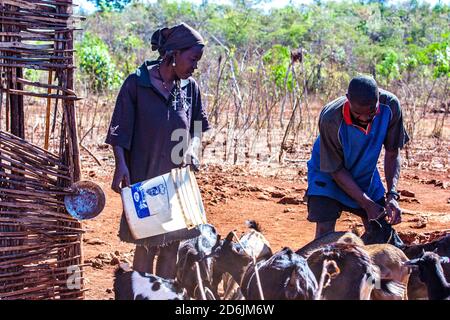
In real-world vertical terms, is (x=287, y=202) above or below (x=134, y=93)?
below

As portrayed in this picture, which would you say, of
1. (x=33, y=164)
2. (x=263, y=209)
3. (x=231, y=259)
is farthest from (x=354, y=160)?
(x=263, y=209)

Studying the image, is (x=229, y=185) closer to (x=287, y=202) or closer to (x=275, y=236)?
(x=287, y=202)

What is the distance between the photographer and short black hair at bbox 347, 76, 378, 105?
4.04 meters

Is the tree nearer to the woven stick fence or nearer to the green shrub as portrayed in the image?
the green shrub

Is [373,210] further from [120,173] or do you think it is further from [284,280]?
[120,173]

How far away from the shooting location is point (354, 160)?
4.58 m

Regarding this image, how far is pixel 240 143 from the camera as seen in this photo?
10586mm

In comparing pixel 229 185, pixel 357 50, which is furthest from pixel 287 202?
pixel 357 50

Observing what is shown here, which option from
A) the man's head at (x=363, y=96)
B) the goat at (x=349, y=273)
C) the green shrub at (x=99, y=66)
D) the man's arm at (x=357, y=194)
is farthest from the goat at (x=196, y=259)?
the green shrub at (x=99, y=66)

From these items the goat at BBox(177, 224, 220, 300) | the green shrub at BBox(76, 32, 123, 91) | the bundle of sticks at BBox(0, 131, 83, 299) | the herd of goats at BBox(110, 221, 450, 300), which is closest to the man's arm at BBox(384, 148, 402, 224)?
the herd of goats at BBox(110, 221, 450, 300)

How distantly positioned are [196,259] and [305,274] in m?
0.95

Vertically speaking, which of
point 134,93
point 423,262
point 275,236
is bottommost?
point 275,236

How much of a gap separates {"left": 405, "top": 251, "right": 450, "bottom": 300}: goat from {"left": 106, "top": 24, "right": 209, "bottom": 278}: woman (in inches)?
52.9
